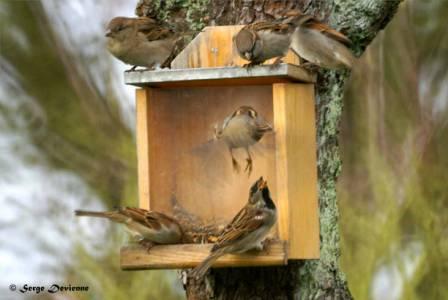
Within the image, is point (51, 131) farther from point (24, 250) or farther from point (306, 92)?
point (306, 92)

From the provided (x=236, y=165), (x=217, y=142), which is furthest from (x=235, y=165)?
(x=217, y=142)

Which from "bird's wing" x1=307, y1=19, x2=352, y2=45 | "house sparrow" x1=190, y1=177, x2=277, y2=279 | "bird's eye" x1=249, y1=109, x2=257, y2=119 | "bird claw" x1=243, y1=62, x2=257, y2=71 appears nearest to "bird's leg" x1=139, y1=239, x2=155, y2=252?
"house sparrow" x1=190, y1=177, x2=277, y2=279

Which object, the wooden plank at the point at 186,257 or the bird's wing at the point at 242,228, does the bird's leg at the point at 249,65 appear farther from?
the wooden plank at the point at 186,257

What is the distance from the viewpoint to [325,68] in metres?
5.36

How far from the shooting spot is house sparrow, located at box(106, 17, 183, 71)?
542cm

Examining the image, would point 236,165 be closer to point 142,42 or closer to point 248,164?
point 248,164

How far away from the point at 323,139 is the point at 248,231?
2.91 feet

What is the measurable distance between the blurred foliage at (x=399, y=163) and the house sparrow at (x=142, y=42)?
1.82 metres

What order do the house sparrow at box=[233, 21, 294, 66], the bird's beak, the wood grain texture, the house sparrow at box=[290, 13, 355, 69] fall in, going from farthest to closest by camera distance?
1. the wood grain texture
2. the house sparrow at box=[290, 13, 355, 69]
3. the house sparrow at box=[233, 21, 294, 66]
4. the bird's beak

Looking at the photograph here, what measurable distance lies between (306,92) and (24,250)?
2.36 metres

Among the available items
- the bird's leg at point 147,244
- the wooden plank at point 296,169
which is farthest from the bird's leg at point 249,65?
the bird's leg at point 147,244

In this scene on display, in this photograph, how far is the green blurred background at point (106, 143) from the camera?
274 inches

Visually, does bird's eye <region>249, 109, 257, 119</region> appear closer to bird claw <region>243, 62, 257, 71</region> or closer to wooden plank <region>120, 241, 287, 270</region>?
bird claw <region>243, 62, 257, 71</region>

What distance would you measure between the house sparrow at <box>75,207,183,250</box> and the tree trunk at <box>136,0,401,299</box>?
18.6 inches
